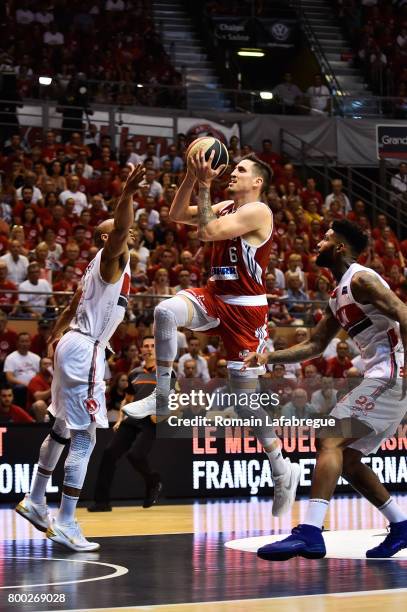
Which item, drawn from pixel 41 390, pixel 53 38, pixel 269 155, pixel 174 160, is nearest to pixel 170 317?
pixel 41 390

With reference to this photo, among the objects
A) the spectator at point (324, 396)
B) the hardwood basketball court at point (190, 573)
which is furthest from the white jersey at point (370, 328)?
the spectator at point (324, 396)

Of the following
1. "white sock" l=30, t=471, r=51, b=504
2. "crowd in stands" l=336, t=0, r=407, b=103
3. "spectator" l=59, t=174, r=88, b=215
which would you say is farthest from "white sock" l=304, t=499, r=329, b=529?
"crowd in stands" l=336, t=0, r=407, b=103

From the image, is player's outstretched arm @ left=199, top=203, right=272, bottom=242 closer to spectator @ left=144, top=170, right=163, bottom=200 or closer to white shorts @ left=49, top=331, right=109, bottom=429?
white shorts @ left=49, top=331, right=109, bottom=429

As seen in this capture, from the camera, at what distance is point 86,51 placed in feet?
83.1

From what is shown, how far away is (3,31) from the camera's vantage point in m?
24.9

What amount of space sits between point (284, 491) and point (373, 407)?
1288 millimetres

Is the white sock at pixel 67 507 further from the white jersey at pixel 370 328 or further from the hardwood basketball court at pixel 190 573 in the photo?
the white jersey at pixel 370 328

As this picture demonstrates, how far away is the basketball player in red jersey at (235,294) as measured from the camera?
28.7ft

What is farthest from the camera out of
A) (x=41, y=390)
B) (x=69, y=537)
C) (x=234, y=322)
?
(x=41, y=390)

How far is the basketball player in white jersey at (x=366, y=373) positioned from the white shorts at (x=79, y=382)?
174 centimetres

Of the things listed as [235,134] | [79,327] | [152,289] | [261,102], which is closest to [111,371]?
[152,289]

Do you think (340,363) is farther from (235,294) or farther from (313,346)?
(313,346)

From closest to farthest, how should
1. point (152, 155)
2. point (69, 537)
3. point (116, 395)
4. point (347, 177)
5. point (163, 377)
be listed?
point (163, 377) → point (69, 537) → point (116, 395) → point (152, 155) → point (347, 177)

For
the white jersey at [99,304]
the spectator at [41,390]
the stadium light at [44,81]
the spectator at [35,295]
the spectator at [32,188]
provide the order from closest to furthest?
the white jersey at [99,304], the spectator at [41,390], the spectator at [35,295], the spectator at [32,188], the stadium light at [44,81]
